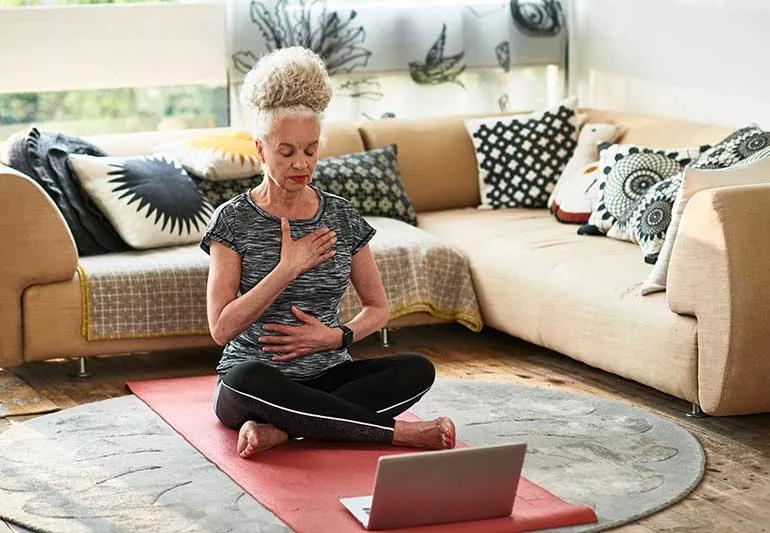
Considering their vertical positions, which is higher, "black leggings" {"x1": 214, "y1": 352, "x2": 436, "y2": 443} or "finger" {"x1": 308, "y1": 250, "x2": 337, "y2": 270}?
"finger" {"x1": 308, "y1": 250, "x2": 337, "y2": 270}

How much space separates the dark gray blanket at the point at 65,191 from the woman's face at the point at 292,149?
1.44m

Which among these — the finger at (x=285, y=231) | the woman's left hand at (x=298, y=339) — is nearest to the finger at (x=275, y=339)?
the woman's left hand at (x=298, y=339)

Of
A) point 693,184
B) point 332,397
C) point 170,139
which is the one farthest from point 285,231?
point 170,139

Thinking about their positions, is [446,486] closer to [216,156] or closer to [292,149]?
[292,149]

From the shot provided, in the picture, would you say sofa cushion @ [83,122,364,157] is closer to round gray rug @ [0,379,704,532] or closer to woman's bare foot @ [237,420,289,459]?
round gray rug @ [0,379,704,532]

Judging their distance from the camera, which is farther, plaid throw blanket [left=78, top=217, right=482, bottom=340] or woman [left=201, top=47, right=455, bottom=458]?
plaid throw blanket [left=78, top=217, right=482, bottom=340]

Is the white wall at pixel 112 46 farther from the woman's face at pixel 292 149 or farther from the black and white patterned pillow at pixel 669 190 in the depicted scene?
the woman's face at pixel 292 149

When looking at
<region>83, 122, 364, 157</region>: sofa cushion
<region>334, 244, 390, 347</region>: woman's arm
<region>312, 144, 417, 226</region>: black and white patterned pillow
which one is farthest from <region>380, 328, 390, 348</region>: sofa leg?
<region>334, 244, 390, 347</region>: woman's arm

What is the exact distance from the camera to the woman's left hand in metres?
3.29

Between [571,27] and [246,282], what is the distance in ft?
10.8

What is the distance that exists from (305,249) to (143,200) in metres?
1.44

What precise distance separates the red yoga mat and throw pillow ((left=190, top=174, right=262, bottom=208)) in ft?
4.00

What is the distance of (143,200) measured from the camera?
4.55 metres

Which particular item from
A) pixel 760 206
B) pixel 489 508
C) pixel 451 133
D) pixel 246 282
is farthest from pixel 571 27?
pixel 489 508
